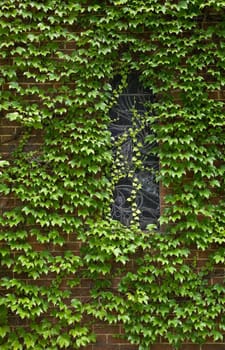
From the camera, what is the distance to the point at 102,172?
438 centimetres

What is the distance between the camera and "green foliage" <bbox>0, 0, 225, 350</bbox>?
13.8ft

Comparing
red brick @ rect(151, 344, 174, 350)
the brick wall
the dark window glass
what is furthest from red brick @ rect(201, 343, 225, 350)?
the dark window glass

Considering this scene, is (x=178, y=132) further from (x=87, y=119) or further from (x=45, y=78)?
(x=45, y=78)

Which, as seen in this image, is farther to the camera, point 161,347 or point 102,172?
point 102,172

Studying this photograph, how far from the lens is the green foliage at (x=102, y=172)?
4.19m

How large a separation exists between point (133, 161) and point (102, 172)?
320mm

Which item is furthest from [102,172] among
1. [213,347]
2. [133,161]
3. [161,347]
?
[213,347]

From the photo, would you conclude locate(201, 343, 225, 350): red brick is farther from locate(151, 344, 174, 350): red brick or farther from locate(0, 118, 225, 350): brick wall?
locate(151, 344, 174, 350): red brick

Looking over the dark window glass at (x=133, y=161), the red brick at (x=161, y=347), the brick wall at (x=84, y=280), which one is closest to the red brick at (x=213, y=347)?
the brick wall at (x=84, y=280)

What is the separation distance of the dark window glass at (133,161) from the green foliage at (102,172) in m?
0.05

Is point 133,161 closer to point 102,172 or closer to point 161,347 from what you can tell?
point 102,172

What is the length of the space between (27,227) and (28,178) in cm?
45

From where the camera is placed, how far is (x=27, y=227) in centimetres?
431

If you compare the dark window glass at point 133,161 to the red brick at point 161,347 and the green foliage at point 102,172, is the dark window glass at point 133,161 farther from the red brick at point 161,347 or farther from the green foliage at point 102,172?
the red brick at point 161,347
